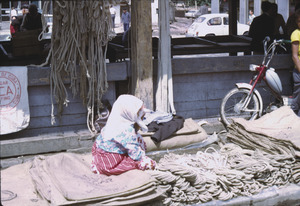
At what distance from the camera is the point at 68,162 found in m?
5.00

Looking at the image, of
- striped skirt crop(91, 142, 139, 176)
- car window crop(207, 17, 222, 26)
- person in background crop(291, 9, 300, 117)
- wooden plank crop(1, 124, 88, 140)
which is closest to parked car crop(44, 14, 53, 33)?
wooden plank crop(1, 124, 88, 140)

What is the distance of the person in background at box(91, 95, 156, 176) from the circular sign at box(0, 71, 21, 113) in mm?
1873

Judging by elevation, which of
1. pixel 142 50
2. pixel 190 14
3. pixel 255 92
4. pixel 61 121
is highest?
pixel 190 14

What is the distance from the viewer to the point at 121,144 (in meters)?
4.74

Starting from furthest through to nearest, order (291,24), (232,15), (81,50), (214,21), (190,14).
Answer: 1. (190,14)
2. (214,21)
3. (232,15)
4. (291,24)
5. (81,50)

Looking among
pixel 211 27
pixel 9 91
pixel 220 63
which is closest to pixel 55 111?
pixel 9 91

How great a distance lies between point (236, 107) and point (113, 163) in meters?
2.82

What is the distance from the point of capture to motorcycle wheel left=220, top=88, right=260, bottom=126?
22.7 ft

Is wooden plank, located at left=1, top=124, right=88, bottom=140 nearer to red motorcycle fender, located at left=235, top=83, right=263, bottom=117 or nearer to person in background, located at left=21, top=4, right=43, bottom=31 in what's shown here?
red motorcycle fender, located at left=235, top=83, right=263, bottom=117

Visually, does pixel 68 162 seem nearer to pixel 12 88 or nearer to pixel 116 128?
pixel 116 128

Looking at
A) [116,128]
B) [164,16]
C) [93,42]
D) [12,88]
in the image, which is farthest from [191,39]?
[116,128]

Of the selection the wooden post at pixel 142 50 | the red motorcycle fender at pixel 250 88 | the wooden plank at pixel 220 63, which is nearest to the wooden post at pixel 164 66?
the wooden post at pixel 142 50

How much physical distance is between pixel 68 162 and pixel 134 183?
998 mm

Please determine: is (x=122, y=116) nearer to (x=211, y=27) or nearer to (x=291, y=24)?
(x=291, y=24)
